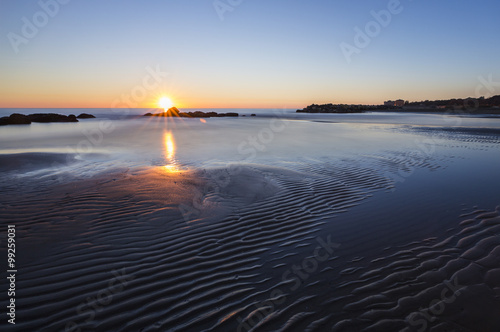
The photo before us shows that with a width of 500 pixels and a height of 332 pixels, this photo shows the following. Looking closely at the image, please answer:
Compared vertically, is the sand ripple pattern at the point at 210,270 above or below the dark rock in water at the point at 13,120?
below

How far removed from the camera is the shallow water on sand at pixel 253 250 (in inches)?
134

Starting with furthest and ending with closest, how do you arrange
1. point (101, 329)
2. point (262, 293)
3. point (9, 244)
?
1. point (9, 244)
2. point (262, 293)
3. point (101, 329)

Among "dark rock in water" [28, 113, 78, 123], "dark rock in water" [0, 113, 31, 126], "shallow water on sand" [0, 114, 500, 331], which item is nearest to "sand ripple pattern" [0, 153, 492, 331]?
"shallow water on sand" [0, 114, 500, 331]

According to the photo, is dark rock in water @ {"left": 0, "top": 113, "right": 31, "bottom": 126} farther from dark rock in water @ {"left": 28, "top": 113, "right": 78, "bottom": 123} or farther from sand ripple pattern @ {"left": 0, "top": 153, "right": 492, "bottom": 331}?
sand ripple pattern @ {"left": 0, "top": 153, "right": 492, "bottom": 331}

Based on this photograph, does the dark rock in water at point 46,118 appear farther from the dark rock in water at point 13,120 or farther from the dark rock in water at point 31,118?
the dark rock in water at point 13,120

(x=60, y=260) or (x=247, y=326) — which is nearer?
(x=247, y=326)

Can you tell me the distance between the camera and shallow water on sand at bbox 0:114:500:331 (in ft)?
11.1

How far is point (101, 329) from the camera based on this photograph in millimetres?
3146

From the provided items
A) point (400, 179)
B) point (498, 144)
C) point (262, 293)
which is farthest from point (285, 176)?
point (498, 144)

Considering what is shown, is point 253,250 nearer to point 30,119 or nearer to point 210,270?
point 210,270

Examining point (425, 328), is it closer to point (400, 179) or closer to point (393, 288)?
point (393, 288)

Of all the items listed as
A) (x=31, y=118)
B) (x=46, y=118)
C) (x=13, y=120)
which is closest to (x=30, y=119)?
(x=31, y=118)

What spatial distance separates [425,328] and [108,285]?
4.49 m

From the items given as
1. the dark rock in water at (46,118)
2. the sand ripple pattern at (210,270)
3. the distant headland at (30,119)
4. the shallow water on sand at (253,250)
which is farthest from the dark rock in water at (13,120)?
the sand ripple pattern at (210,270)
